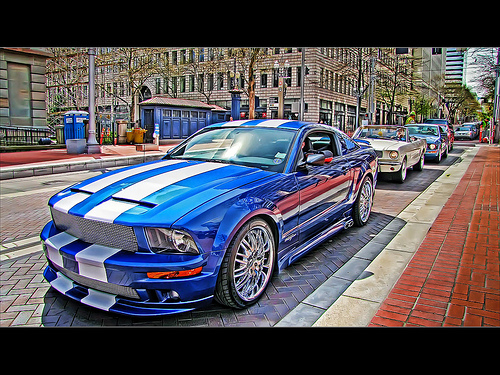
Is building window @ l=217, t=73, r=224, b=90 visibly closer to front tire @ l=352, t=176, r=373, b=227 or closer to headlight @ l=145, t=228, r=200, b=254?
front tire @ l=352, t=176, r=373, b=227

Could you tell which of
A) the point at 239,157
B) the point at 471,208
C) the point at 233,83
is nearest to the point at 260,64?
the point at 233,83

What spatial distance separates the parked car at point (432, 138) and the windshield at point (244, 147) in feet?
40.0

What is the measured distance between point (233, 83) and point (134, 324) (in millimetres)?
32648

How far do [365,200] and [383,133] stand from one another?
235 inches

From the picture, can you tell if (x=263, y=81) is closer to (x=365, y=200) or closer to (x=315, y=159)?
(x=365, y=200)

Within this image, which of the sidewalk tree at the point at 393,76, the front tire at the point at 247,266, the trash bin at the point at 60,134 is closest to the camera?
the front tire at the point at 247,266

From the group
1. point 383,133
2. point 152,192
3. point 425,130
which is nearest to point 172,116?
point 425,130

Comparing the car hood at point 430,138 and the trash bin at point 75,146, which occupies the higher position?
the car hood at point 430,138

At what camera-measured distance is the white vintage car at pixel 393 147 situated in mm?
9695

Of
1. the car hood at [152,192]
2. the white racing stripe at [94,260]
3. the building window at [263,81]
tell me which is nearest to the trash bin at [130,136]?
the building window at [263,81]

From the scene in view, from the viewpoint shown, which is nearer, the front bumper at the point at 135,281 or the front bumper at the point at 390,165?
the front bumper at the point at 135,281

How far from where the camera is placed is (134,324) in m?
2.92

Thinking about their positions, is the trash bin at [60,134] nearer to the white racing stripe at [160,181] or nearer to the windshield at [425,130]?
the windshield at [425,130]
